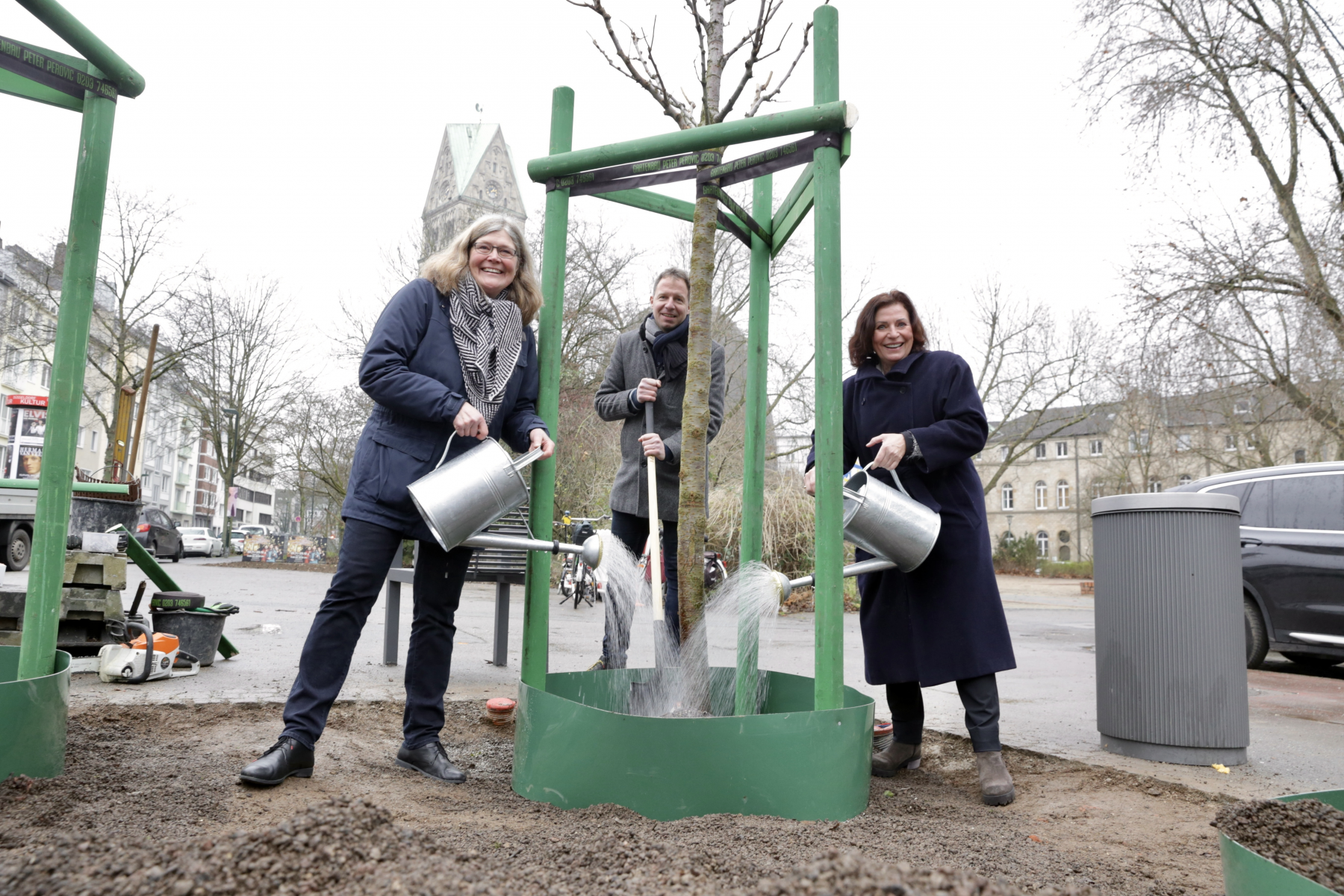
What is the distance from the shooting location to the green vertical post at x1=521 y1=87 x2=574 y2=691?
265 centimetres

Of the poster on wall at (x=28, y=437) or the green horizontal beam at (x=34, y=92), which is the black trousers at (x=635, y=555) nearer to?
the green horizontal beam at (x=34, y=92)

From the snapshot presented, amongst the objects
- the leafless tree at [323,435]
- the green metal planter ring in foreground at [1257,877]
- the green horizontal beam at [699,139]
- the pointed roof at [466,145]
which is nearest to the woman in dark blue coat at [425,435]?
the green horizontal beam at [699,139]

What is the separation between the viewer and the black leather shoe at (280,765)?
239 centimetres

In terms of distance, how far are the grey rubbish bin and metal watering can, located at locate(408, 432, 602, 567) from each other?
6.94 feet

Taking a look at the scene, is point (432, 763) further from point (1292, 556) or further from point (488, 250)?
point (1292, 556)

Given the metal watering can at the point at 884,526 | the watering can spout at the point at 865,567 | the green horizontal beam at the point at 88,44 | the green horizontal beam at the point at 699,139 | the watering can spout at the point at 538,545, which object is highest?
the green horizontal beam at the point at 88,44

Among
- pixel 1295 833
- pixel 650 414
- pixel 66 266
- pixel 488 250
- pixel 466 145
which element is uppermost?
pixel 466 145

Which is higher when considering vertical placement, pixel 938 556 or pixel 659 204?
pixel 659 204

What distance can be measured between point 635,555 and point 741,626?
4.28 feet

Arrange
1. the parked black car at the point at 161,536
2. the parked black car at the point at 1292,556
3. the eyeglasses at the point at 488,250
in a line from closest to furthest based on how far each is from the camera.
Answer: the eyeglasses at the point at 488,250 < the parked black car at the point at 1292,556 < the parked black car at the point at 161,536

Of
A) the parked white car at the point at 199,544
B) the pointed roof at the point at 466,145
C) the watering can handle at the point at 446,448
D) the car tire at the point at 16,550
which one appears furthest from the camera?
the pointed roof at the point at 466,145

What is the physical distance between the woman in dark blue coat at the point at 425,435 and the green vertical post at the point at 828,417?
85cm

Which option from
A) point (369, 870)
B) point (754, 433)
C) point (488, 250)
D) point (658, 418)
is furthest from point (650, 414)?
point (369, 870)

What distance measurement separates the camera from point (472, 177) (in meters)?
48.3
